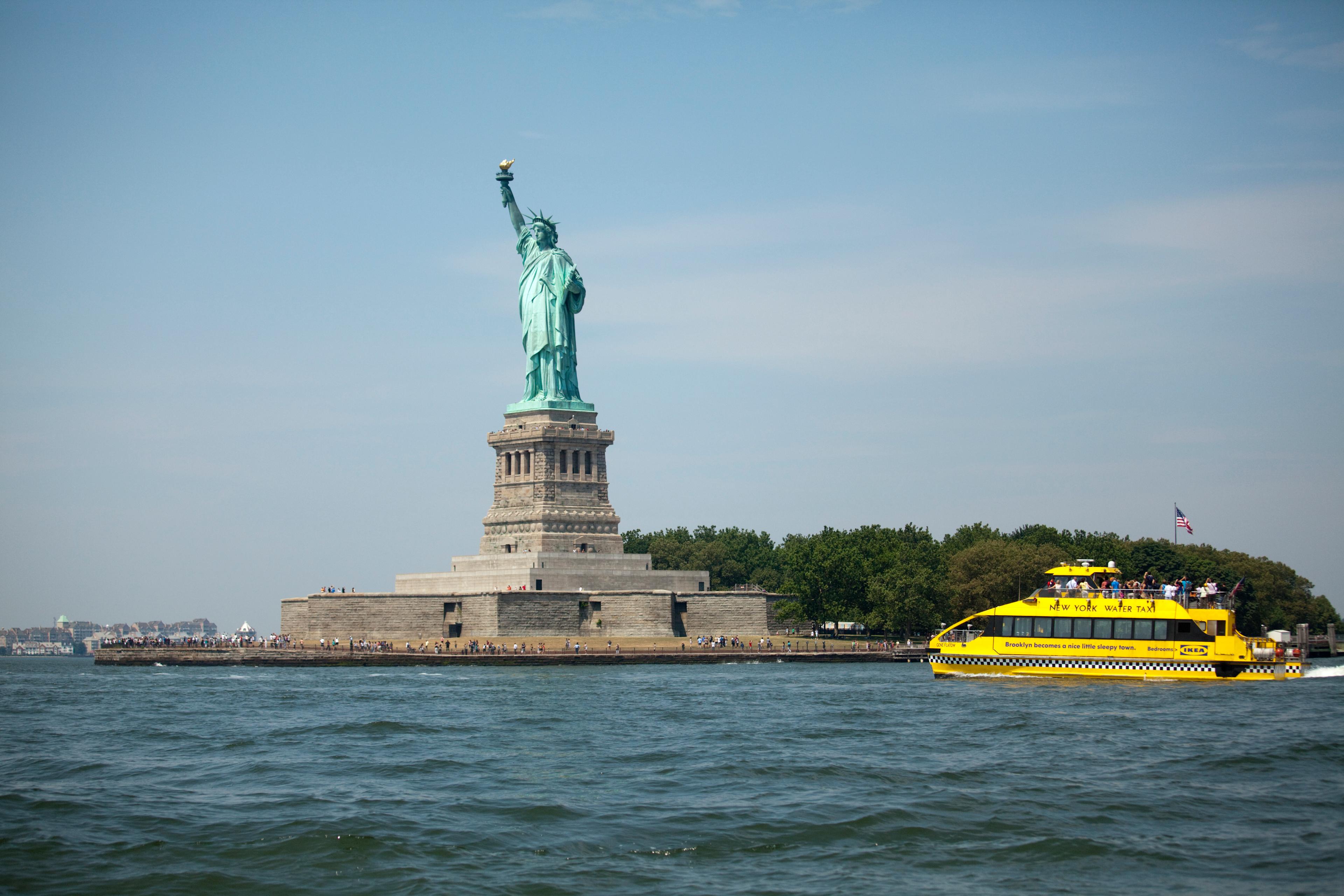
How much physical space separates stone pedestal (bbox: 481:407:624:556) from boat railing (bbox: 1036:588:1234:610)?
3808cm

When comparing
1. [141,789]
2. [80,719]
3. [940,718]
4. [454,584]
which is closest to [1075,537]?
[454,584]

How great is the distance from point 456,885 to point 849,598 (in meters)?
75.8

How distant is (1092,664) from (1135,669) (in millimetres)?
1485

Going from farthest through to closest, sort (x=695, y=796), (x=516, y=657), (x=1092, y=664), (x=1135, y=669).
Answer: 1. (x=516, y=657)
2. (x=1092, y=664)
3. (x=1135, y=669)
4. (x=695, y=796)

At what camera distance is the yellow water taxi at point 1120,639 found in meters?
53.4

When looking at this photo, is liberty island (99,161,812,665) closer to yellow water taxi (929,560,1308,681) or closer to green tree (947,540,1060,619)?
green tree (947,540,1060,619)

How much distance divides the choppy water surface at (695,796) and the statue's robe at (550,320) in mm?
43410

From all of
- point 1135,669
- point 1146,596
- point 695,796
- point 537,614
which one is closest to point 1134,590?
point 1146,596

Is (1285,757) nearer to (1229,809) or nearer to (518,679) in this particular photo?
(1229,809)

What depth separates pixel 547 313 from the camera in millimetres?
91688

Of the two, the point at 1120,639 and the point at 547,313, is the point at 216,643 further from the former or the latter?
the point at 1120,639

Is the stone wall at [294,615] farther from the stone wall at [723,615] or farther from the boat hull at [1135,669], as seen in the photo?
Answer: the boat hull at [1135,669]

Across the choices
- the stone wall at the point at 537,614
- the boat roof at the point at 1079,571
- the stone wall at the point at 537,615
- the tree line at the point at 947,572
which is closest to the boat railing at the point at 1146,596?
the boat roof at the point at 1079,571

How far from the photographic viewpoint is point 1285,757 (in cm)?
3262
